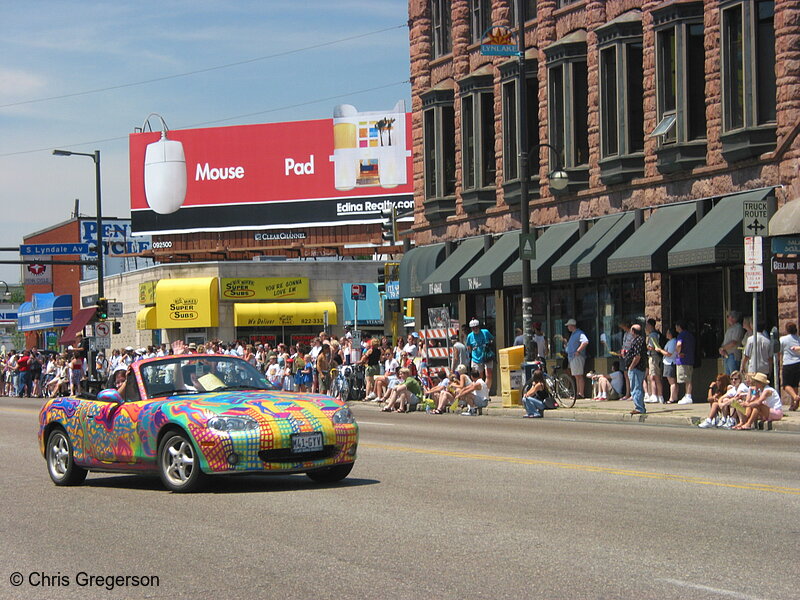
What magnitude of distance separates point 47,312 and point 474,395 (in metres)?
63.0

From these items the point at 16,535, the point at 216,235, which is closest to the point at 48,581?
Answer: the point at 16,535

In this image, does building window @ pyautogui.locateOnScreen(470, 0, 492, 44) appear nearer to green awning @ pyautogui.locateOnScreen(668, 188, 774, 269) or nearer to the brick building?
the brick building

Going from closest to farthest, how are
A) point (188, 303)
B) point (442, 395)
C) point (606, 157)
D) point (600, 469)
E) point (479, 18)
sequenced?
point (600, 469)
point (442, 395)
point (606, 157)
point (479, 18)
point (188, 303)

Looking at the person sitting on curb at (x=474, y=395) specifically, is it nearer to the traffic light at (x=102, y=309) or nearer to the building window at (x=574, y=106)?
the building window at (x=574, y=106)

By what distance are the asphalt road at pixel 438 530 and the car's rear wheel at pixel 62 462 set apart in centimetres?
32

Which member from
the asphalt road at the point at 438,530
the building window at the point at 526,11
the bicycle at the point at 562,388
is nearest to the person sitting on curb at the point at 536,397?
the bicycle at the point at 562,388

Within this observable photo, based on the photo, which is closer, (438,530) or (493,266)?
(438,530)

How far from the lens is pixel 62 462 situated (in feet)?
46.3

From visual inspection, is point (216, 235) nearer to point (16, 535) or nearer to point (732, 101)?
point (732, 101)

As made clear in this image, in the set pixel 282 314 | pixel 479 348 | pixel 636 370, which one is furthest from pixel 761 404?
pixel 282 314

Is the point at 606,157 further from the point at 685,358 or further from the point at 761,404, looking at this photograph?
the point at 761,404

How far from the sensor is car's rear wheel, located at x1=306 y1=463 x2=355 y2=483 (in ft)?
42.6

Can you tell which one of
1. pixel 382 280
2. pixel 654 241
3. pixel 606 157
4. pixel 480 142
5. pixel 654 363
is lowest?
pixel 654 363

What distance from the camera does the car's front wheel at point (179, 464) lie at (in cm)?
1225
